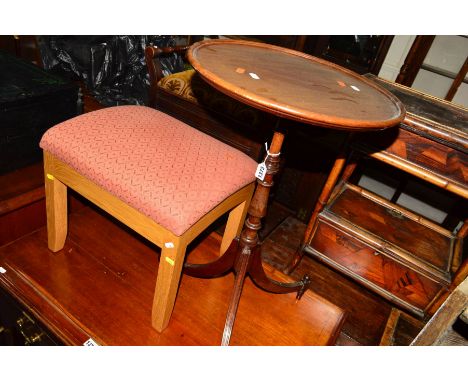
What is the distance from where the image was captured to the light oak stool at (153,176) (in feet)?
3.04

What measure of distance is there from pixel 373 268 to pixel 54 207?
1277mm

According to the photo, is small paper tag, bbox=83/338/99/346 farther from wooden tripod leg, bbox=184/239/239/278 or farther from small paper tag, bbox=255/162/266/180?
small paper tag, bbox=255/162/266/180

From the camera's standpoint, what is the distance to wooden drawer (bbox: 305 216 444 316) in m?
1.42

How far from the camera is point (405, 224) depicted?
1641mm

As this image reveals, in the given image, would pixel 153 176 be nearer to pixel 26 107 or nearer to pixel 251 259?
pixel 251 259

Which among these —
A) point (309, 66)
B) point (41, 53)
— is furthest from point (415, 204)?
point (41, 53)

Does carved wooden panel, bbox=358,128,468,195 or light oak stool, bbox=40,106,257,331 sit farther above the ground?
carved wooden panel, bbox=358,128,468,195

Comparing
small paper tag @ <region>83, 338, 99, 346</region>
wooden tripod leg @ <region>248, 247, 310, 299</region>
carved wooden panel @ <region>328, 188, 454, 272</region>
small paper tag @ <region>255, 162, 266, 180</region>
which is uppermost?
small paper tag @ <region>255, 162, 266, 180</region>

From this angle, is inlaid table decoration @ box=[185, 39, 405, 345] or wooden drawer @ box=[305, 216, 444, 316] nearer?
inlaid table decoration @ box=[185, 39, 405, 345]

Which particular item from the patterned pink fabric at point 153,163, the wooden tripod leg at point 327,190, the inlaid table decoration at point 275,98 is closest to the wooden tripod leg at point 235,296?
the inlaid table decoration at point 275,98

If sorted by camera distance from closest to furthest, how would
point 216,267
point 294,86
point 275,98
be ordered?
point 275,98
point 294,86
point 216,267

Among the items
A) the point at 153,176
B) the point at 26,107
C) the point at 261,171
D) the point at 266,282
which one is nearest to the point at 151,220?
the point at 153,176

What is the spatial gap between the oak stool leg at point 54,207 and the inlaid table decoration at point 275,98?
48 cm

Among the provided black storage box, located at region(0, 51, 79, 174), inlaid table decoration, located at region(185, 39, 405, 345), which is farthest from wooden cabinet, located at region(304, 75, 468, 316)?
black storage box, located at region(0, 51, 79, 174)
